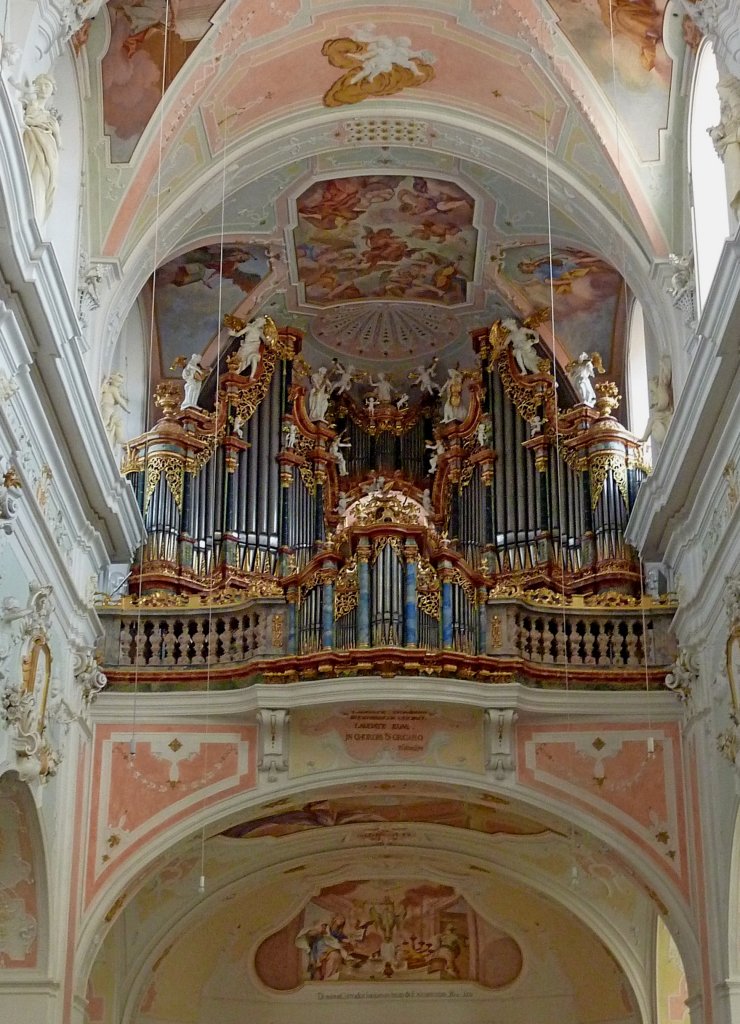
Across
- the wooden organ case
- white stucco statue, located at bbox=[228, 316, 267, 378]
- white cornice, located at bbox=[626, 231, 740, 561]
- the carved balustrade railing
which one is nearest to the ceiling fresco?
the carved balustrade railing

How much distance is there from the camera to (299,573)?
1444 centimetres

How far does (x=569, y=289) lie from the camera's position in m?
17.7

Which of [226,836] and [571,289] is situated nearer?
[226,836]

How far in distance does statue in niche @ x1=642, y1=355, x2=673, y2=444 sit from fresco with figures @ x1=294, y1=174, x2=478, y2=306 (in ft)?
9.61

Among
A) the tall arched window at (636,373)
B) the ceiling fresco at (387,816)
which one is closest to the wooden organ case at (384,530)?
the tall arched window at (636,373)

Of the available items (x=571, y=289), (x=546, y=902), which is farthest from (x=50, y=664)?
(x=571, y=289)

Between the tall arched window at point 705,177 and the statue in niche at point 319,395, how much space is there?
541cm

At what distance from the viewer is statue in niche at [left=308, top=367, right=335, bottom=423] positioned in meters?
18.2

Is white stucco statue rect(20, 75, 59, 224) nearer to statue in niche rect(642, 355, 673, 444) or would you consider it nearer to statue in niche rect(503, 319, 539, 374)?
statue in niche rect(642, 355, 673, 444)

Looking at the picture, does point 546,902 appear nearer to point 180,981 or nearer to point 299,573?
point 180,981

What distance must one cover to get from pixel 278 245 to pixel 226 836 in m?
6.12

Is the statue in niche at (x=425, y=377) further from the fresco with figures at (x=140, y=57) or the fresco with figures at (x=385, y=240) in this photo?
the fresco with figures at (x=140, y=57)

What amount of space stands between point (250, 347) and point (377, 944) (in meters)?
6.54

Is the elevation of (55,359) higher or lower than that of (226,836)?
higher
